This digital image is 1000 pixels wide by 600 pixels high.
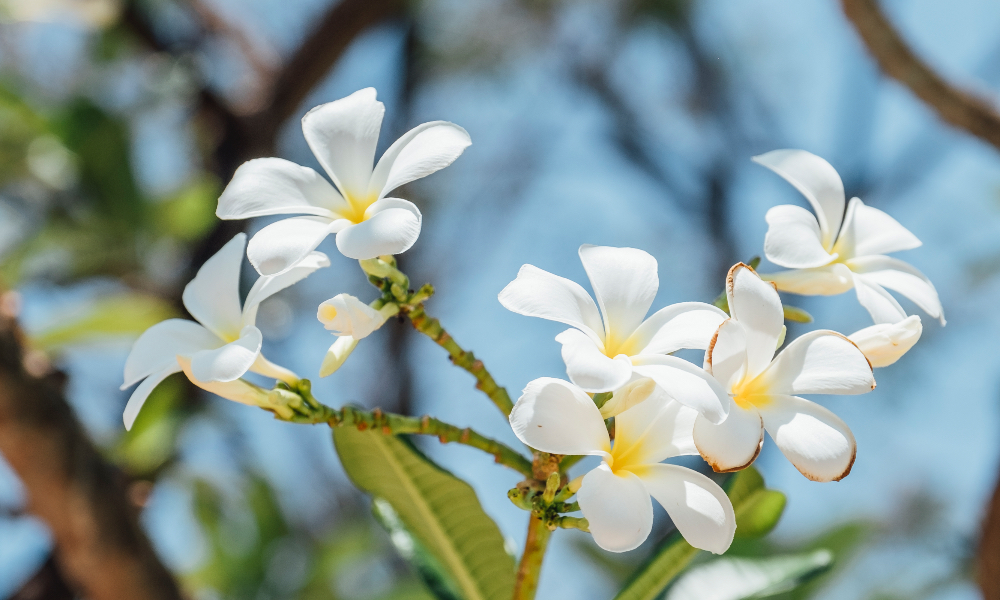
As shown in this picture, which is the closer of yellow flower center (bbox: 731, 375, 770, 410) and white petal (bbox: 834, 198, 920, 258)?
yellow flower center (bbox: 731, 375, 770, 410)

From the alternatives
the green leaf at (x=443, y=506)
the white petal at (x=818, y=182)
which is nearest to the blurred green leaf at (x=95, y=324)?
the green leaf at (x=443, y=506)

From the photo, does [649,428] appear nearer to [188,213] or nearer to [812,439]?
[812,439]

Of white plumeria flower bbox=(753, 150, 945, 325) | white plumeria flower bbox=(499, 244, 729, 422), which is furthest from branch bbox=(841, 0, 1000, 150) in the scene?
white plumeria flower bbox=(499, 244, 729, 422)

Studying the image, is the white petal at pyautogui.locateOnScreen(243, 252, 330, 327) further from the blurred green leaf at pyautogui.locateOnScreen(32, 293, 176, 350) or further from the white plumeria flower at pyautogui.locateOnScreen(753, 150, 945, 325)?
the blurred green leaf at pyautogui.locateOnScreen(32, 293, 176, 350)

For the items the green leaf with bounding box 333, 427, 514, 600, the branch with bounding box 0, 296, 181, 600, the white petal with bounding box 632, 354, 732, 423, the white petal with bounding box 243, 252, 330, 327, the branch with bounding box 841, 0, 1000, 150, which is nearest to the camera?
the white petal with bounding box 632, 354, 732, 423

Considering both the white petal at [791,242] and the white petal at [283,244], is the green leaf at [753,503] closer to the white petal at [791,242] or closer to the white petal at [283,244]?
the white petal at [791,242]

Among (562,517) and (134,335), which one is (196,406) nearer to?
(134,335)

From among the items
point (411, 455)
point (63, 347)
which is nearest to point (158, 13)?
point (63, 347)
